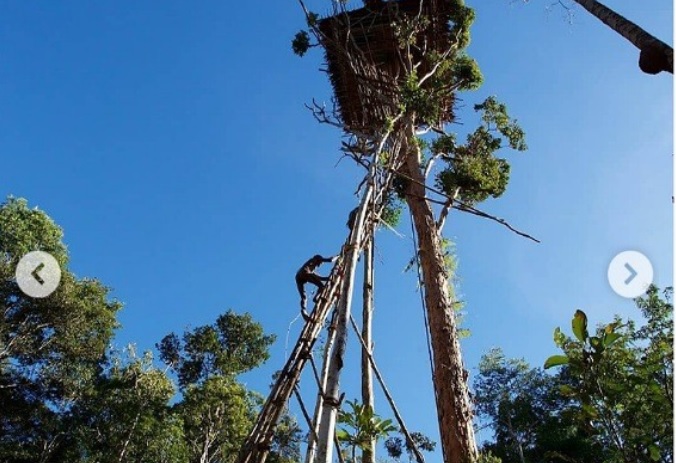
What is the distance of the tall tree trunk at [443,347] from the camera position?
410 cm

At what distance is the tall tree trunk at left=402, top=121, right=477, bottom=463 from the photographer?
13.4 feet

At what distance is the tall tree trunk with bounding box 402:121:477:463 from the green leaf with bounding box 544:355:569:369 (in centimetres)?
85

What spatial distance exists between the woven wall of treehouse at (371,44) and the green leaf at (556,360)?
5473 mm

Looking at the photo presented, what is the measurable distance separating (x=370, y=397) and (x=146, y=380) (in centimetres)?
1287

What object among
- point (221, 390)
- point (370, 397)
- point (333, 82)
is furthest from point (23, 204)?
point (370, 397)

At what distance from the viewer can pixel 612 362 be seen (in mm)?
2512

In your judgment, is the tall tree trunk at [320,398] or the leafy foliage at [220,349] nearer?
the tall tree trunk at [320,398]

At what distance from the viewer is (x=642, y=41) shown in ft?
6.35

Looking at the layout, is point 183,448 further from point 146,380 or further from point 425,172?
point 425,172

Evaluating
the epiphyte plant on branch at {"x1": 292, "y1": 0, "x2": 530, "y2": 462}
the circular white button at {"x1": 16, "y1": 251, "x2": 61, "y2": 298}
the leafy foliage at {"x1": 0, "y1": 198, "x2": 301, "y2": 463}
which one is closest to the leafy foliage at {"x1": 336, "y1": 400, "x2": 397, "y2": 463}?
the epiphyte plant on branch at {"x1": 292, "y1": 0, "x2": 530, "y2": 462}

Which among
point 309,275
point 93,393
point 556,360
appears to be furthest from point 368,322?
point 93,393

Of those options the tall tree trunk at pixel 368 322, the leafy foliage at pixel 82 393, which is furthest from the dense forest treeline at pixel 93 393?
the tall tree trunk at pixel 368 322

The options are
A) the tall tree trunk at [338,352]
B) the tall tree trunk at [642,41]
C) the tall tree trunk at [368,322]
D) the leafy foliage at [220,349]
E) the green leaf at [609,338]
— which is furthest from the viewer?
the leafy foliage at [220,349]

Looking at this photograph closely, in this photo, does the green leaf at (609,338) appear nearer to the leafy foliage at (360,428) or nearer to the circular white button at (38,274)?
the leafy foliage at (360,428)
